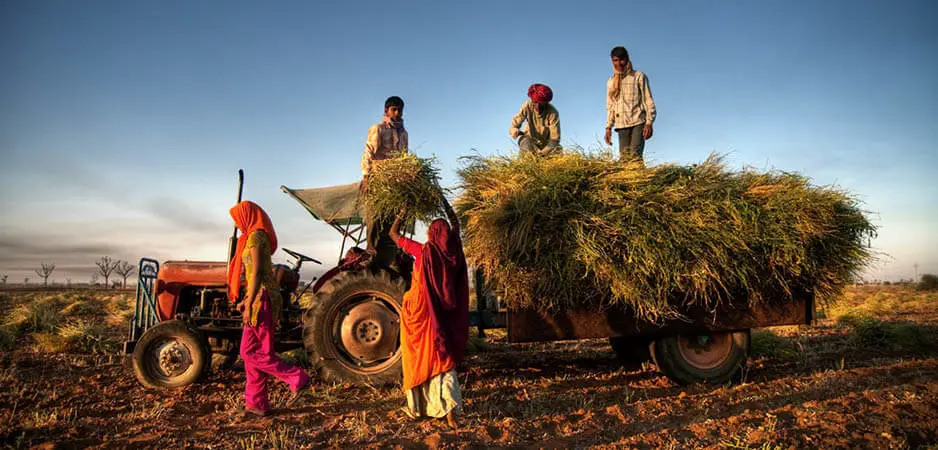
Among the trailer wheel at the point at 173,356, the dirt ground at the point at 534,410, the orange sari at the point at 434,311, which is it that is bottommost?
the dirt ground at the point at 534,410

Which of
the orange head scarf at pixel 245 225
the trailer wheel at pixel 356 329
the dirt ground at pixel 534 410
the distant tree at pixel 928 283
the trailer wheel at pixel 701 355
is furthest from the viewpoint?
the distant tree at pixel 928 283

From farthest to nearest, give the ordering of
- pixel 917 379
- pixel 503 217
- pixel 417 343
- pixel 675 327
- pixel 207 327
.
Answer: pixel 207 327, pixel 917 379, pixel 675 327, pixel 503 217, pixel 417 343

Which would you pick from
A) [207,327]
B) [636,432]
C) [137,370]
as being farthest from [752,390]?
[137,370]

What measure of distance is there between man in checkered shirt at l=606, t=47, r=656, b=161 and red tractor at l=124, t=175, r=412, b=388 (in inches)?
125

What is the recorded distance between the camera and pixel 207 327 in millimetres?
5320

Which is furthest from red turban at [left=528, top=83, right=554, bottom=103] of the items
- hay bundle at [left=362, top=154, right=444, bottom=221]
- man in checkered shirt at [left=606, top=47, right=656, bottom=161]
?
hay bundle at [left=362, top=154, right=444, bottom=221]

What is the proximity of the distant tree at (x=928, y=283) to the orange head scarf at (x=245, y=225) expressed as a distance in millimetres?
35835

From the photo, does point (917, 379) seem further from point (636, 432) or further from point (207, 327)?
point (207, 327)

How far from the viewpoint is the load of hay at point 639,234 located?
13.4ft

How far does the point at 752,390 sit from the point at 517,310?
96.8 inches

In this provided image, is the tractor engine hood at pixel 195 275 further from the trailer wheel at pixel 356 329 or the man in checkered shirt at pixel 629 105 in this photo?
the man in checkered shirt at pixel 629 105

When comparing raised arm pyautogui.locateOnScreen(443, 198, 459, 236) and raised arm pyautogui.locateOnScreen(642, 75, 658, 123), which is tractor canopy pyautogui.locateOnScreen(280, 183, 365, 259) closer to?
raised arm pyautogui.locateOnScreen(443, 198, 459, 236)

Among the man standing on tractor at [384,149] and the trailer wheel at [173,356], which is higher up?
the man standing on tractor at [384,149]

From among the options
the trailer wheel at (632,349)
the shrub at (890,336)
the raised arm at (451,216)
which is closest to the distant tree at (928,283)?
the shrub at (890,336)
